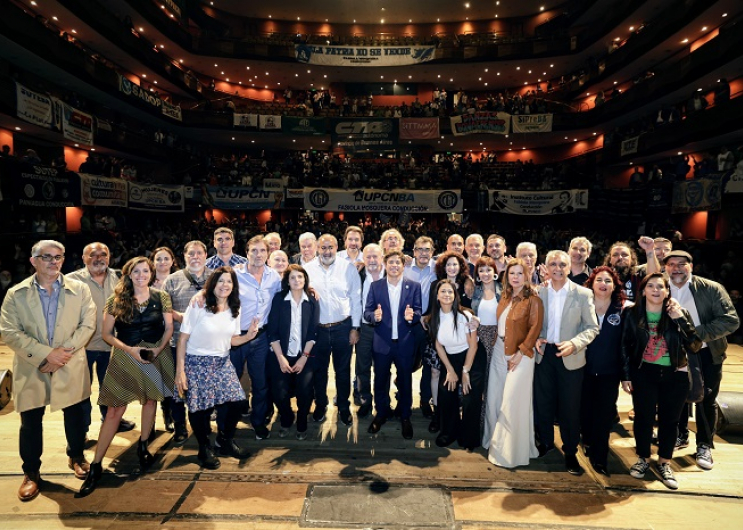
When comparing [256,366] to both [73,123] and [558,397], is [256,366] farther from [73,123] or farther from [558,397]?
[73,123]

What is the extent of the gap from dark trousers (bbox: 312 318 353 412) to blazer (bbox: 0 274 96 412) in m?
2.14

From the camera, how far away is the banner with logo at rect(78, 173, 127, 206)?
1391 centimetres

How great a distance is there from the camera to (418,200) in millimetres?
18453

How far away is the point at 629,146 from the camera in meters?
18.9

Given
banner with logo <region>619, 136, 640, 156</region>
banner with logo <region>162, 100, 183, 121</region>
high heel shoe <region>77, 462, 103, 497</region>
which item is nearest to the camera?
high heel shoe <region>77, 462, 103, 497</region>

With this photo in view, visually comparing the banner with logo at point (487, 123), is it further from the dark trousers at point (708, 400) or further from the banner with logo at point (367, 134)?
the dark trousers at point (708, 400)

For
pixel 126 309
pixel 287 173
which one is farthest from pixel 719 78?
pixel 126 309

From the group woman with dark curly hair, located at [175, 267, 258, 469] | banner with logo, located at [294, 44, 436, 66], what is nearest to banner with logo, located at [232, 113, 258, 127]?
banner with logo, located at [294, 44, 436, 66]

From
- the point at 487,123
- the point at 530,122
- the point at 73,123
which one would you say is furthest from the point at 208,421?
the point at 530,122

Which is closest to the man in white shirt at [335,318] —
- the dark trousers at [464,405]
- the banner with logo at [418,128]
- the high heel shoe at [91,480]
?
the dark trousers at [464,405]

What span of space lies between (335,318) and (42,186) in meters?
12.8

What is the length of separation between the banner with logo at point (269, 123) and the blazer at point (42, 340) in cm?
2140

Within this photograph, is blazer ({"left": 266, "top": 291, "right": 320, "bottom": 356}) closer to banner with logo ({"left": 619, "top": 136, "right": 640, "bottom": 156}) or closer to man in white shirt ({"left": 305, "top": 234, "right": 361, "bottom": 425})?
man in white shirt ({"left": 305, "top": 234, "right": 361, "bottom": 425})

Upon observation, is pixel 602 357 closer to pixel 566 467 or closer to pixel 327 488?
pixel 566 467
